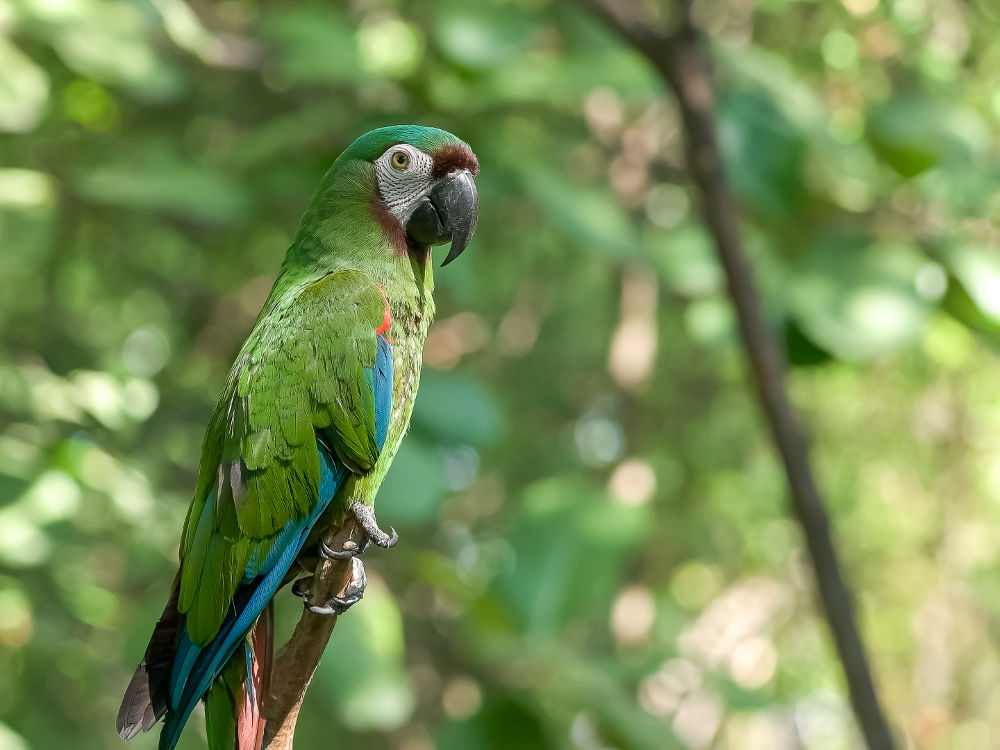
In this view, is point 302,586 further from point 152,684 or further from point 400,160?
point 400,160

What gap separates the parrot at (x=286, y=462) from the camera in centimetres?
113

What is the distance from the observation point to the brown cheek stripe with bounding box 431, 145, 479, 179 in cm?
134

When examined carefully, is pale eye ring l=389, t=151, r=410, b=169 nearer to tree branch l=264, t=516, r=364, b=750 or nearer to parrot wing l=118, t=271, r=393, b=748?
parrot wing l=118, t=271, r=393, b=748

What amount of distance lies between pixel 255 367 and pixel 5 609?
1223 millimetres

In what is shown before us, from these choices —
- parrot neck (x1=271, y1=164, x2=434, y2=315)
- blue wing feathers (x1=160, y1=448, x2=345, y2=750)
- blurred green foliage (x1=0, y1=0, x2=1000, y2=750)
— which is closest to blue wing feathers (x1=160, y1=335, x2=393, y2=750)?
blue wing feathers (x1=160, y1=448, x2=345, y2=750)

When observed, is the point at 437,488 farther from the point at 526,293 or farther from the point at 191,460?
the point at 526,293

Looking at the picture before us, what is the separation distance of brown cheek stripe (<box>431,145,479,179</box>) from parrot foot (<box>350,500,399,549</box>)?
0.43m

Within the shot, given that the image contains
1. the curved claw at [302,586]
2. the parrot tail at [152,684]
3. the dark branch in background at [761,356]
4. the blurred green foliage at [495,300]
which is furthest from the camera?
the blurred green foliage at [495,300]

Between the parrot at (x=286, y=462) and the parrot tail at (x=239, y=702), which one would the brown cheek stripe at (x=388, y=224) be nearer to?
the parrot at (x=286, y=462)

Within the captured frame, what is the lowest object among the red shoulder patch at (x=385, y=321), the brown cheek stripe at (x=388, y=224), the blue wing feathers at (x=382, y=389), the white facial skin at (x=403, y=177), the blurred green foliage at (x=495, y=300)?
the blurred green foliage at (x=495, y=300)

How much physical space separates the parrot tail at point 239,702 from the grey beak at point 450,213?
1.76ft

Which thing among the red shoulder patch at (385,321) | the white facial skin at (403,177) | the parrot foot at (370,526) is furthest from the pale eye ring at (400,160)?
the parrot foot at (370,526)

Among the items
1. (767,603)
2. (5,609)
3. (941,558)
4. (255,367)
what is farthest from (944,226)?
(767,603)

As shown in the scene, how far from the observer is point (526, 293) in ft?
13.0
